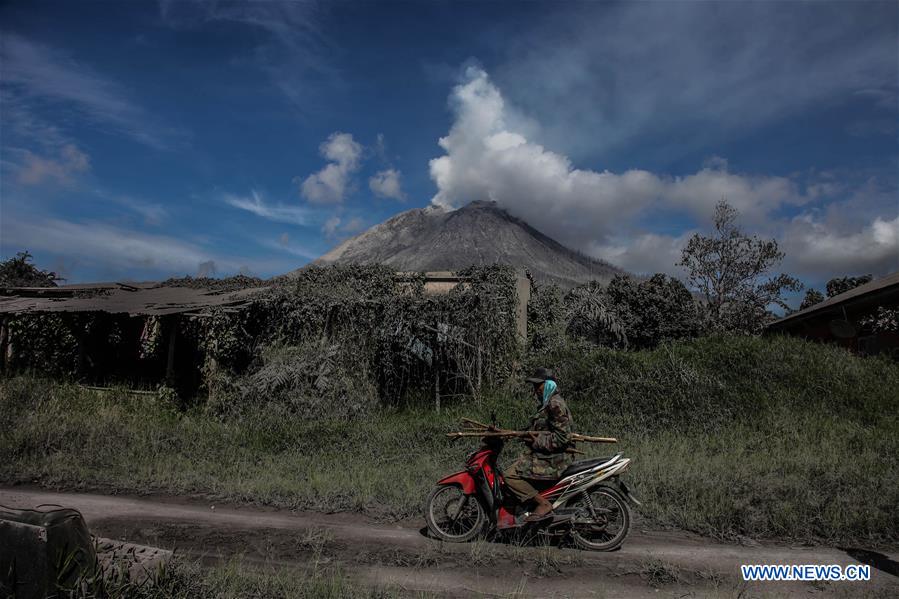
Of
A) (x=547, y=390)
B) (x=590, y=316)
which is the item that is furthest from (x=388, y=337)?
(x=590, y=316)

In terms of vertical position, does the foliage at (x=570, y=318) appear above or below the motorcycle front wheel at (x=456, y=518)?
above

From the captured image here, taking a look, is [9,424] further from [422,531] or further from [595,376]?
[595,376]

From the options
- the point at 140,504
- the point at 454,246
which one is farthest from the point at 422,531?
the point at 454,246

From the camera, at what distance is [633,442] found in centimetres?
973

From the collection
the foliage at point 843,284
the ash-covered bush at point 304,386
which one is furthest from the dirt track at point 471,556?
the foliage at point 843,284

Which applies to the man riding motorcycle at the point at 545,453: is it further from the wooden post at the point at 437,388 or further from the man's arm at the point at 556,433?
the wooden post at the point at 437,388

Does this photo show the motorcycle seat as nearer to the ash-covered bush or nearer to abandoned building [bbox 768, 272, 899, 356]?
the ash-covered bush

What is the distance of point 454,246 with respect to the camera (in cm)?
7750

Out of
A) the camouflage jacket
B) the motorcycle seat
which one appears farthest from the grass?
the camouflage jacket

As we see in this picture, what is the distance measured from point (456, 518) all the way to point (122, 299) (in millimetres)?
12746

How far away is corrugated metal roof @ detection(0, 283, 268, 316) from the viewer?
12969 mm

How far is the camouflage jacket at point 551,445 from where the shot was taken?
5.94 meters

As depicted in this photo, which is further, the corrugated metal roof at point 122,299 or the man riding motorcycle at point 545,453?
the corrugated metal roof at point 122,299

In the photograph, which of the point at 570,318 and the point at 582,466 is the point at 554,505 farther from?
the point at 570,318
